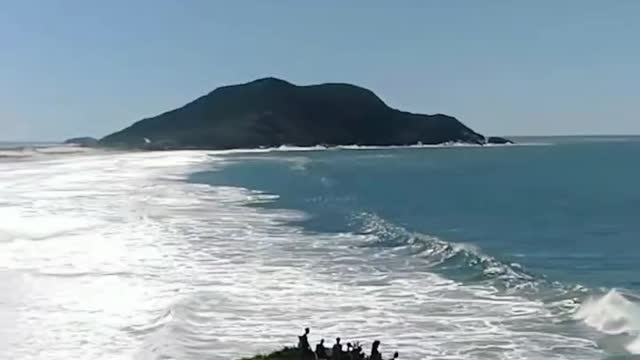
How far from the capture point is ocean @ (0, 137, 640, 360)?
923 inches

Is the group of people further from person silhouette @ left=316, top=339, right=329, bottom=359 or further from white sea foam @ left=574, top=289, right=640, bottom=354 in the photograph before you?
white sea foam @ left=574, top=289, right=640, bottom=354

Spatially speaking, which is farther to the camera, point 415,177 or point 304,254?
point 415,177

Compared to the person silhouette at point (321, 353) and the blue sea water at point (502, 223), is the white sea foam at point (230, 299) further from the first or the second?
the person silhouette at point (321, 353)

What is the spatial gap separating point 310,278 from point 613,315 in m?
10.6

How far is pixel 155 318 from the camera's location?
25.6m

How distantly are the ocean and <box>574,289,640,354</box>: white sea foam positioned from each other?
0.27 feet

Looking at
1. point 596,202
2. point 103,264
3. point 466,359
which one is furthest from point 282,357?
point 596,202

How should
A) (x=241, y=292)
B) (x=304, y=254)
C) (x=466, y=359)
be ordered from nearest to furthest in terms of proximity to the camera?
(x=466, y=359)
(x=241, y=292)
(x=304, y=254)

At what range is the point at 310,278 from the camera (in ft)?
106

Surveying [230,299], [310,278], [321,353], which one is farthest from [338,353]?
[310,278]

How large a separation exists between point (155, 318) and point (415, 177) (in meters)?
91.2

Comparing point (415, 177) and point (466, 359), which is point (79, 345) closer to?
point (466, 359)

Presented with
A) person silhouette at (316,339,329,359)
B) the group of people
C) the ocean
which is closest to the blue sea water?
the ocean

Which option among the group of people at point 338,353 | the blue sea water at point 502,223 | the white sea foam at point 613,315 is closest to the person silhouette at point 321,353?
the group of people at point 338,353
